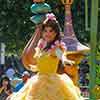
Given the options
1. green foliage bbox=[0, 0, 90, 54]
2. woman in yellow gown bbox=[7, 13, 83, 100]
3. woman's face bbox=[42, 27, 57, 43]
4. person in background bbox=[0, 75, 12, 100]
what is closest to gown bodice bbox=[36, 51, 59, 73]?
woman in yellow gown bbox=[7, 13, 83, 100]

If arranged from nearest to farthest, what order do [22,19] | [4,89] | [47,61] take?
[47,61]
[4,89]
[22,19]

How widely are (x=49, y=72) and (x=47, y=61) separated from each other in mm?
131

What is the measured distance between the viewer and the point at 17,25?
57.7ft

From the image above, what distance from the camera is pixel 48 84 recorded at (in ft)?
20.7

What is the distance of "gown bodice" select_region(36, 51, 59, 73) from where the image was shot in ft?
20.5

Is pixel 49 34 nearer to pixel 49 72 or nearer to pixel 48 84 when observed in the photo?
pixel 49 72

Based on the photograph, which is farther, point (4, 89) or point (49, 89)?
point (4, 89)

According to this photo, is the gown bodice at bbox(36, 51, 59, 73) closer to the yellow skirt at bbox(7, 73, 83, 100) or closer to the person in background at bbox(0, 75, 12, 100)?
the yellow skirt at bbox(7, 73, 83, 100)

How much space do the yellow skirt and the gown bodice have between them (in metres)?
0.09

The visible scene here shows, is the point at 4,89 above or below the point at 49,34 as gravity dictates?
below

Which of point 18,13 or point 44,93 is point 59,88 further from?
point 18,13

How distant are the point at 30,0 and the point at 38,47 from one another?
457 inches

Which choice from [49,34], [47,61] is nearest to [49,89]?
[47,61]

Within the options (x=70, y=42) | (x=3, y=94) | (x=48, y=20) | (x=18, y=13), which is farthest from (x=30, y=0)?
(x=48, y=20)
